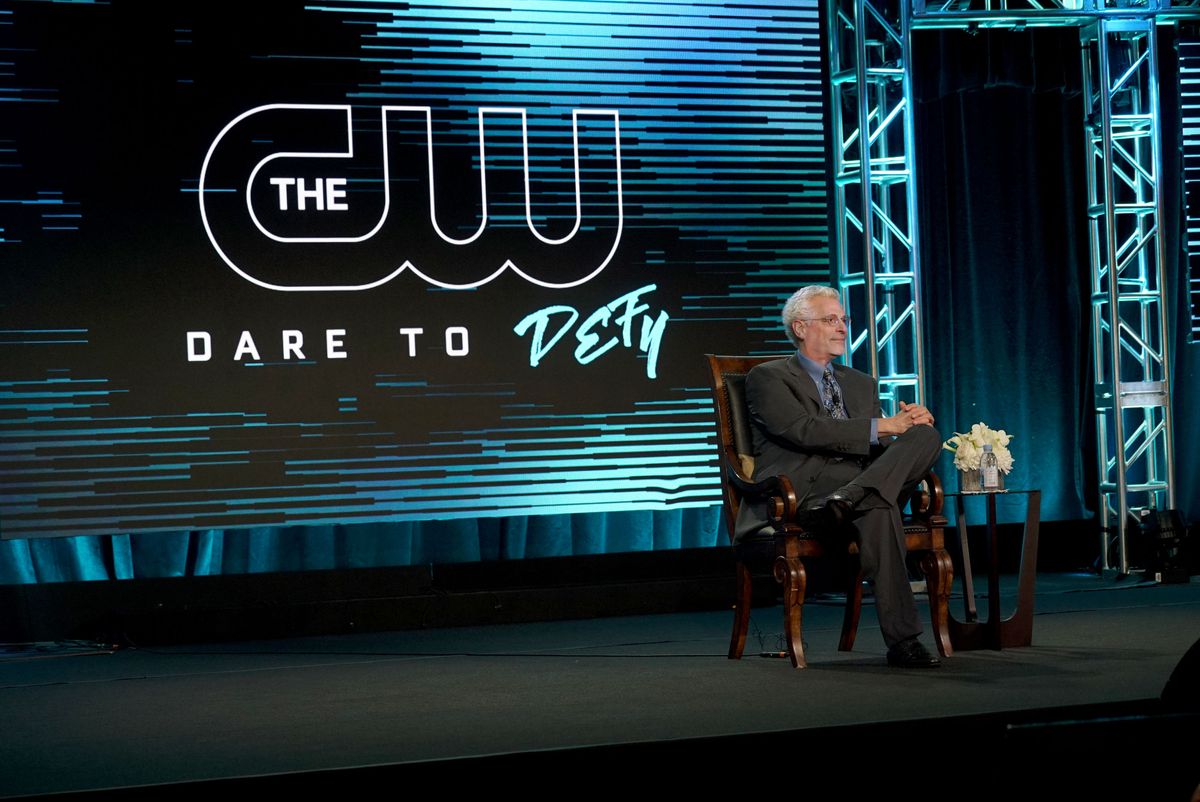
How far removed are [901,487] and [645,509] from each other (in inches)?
95.8

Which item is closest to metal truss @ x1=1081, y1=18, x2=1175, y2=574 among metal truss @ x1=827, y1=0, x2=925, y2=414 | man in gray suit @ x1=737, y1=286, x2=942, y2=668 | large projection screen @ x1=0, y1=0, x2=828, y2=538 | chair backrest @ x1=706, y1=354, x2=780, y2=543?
metal truss @ x1=827, y1=0, x2=925, y2=414

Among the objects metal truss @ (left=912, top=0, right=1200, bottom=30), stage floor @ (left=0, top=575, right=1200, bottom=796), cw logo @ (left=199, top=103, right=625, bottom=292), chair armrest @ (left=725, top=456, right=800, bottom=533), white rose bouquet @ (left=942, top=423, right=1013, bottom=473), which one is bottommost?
stage floor @ (left=0, top=575, right=1200, bottom=796)

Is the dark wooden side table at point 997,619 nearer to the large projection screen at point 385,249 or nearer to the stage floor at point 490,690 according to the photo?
the stage floor at point 490,690

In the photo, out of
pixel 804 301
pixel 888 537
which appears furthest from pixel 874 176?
pixel 888 537

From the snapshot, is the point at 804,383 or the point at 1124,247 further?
the point at 1124,247

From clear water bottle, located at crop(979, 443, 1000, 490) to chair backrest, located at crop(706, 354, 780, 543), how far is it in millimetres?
759

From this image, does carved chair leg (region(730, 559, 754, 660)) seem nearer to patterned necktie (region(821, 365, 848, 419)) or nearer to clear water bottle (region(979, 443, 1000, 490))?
patterned necktie (region(821, 365, 848, 419))

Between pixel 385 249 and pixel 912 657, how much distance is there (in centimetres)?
312

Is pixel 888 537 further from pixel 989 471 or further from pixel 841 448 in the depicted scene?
pixel 989 471

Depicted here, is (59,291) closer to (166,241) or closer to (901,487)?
(166,241)

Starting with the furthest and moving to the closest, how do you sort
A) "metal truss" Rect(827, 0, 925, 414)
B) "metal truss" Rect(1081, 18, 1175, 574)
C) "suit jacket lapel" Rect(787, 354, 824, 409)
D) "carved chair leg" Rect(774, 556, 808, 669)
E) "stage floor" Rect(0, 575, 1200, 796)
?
"metal truss" Rect(1081, 18, 1175, 574) < "metal truss" Rect(827, 0, 925, 414) < "suit jacket lapel" Rect(787, 354, 824, 409) < "carved chair leg" Rect(774, 556, 808, 669) < "stage floor" Rect(0, 575, 1200, 796)

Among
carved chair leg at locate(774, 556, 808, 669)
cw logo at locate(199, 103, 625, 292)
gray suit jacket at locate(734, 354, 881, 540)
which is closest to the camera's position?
carved chair leg at locate(774, 556, 808, 669)

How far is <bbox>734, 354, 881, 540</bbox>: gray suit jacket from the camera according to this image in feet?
14.6

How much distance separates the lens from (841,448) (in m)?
4.46
